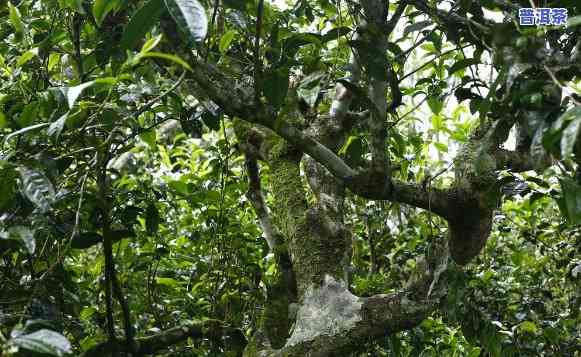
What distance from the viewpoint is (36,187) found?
4.07 feet

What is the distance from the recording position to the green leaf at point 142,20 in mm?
1134

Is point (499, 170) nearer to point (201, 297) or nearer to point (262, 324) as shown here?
point (262, 324)

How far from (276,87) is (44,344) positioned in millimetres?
747

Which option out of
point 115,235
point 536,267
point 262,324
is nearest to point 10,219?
point 115,235

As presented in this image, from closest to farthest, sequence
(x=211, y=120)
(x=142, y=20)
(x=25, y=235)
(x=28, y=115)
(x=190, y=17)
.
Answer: (x=190, y=17) < (x=142, y=20) < (x=25, y=235) < (x=28, y=115) < (x=211, y=120)

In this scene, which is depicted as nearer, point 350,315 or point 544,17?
point 544,17

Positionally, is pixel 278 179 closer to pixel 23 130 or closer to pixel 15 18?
pixel 15 18

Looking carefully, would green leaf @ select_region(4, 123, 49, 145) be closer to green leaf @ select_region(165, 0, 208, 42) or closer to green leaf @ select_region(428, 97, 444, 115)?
green leaf @ select_region(165, 0, 208, 42)

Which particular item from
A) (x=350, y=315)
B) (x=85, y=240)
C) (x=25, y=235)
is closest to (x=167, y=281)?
(x=85, y=240)

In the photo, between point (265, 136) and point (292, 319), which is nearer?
point (292, 319)

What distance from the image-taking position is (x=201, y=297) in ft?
8.47

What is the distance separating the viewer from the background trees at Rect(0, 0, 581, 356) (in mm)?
1278

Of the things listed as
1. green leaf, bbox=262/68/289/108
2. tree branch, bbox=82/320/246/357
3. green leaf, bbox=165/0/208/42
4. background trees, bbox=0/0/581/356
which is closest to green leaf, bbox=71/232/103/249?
background trees, bbox=0/0/581/356

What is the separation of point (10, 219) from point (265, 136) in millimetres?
992
